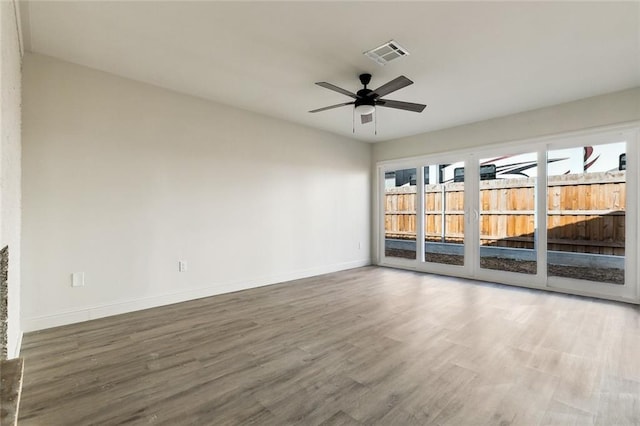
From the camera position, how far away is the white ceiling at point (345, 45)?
2.27m

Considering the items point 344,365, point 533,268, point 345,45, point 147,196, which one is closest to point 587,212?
point 533,268

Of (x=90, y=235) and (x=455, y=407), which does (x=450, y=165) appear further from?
(x=90, y=235)

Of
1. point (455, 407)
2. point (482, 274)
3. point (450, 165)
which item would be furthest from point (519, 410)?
point (450, 165)

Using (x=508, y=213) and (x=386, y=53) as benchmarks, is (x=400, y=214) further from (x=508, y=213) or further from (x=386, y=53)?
(x=386, y=53)

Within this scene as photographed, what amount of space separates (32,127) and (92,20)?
1.28m

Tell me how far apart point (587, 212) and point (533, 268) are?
1.06 m

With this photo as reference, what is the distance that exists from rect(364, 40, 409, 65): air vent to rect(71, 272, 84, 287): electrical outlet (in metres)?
3.67

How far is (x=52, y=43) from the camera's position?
2717mm

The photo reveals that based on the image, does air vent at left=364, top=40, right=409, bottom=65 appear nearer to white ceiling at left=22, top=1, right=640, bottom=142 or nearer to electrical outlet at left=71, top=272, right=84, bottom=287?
white ceiling at left=22, top=1, right=640, bottom=142

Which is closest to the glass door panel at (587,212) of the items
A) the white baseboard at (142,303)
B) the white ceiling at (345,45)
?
the white ceiling at (345,45)

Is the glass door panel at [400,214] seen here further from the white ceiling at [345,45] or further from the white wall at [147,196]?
the white ceiling at [345,45]

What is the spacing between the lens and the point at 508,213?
4.81 meters

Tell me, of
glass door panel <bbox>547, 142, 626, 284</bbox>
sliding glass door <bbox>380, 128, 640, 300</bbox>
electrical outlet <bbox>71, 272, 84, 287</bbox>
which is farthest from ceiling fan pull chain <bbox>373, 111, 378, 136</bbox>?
electrical outlet <bbox>71, 272, 84, 287</bbox>

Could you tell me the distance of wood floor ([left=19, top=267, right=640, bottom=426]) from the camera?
1697 millimetres
